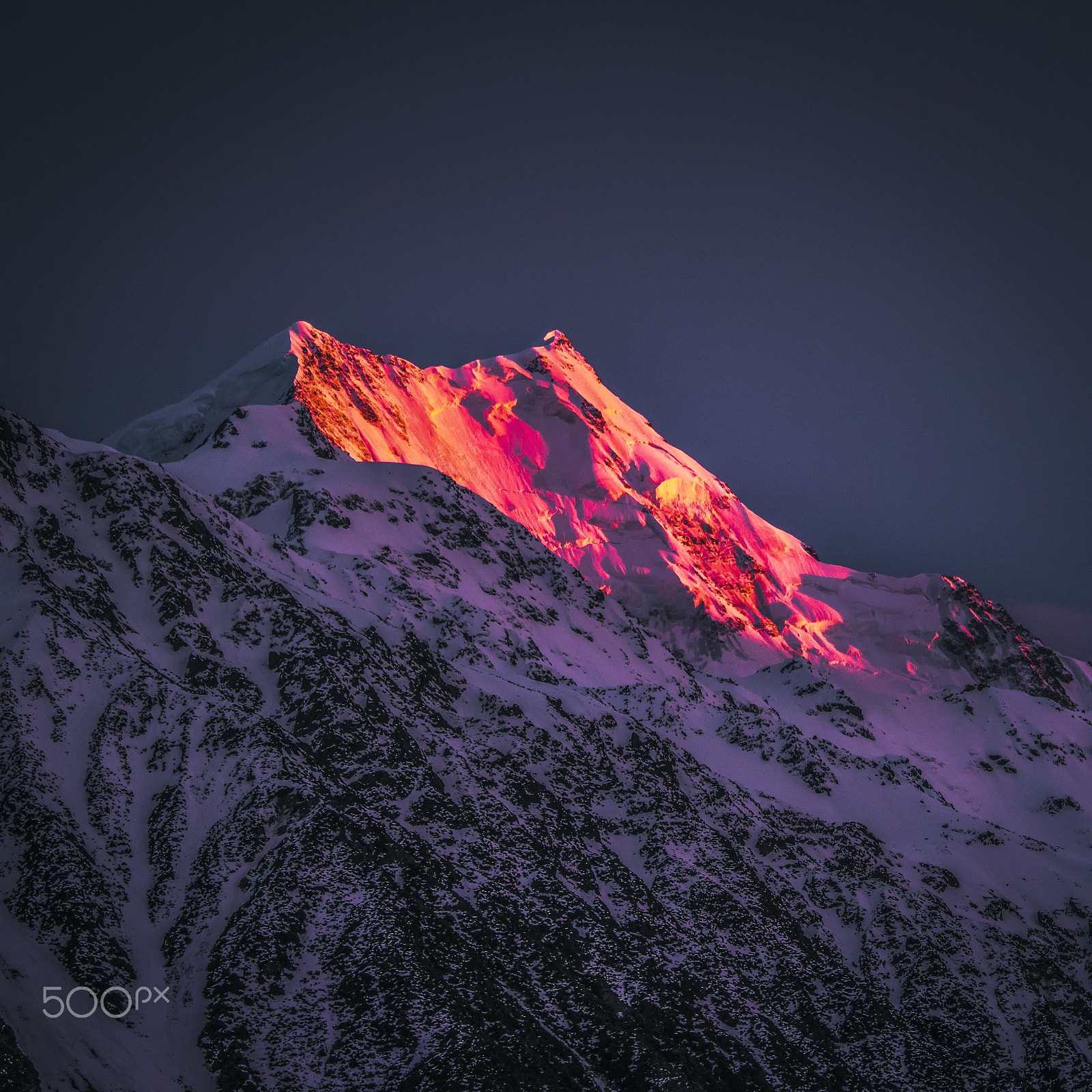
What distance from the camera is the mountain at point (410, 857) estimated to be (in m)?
95.1

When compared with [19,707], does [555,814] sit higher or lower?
higher

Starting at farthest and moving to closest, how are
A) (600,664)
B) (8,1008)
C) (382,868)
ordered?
(600,664), (382,868), (8,1008)

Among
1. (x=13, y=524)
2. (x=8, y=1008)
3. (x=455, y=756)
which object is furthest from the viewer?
(x=455, y=756)

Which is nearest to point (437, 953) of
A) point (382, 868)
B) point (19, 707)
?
point (382, 868)

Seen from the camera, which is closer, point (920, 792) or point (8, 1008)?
point (8, 1008)

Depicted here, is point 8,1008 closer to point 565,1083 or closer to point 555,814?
point 565,1083

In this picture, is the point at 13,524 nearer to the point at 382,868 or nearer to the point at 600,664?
the point at 382,868

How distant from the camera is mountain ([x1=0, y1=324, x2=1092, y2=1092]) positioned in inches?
3743

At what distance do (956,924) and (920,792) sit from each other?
122 ft

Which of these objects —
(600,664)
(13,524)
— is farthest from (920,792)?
(13,524)

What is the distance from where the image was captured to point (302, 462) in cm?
19738

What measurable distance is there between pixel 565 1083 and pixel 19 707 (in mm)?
50908

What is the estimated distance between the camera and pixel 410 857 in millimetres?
112500

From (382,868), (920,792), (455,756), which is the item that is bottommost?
(382,868)
